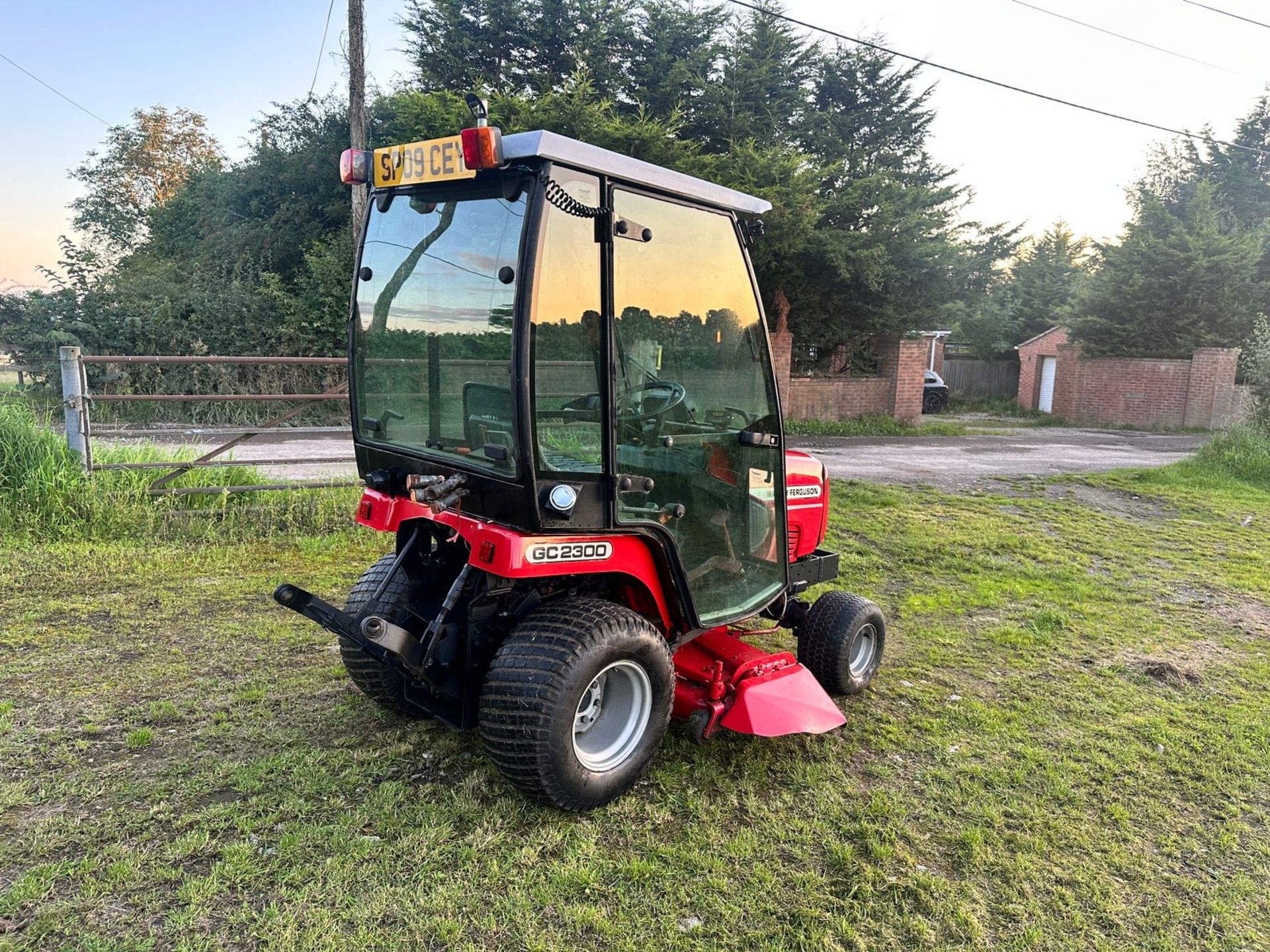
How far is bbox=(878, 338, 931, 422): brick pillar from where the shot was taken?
17.5 metres

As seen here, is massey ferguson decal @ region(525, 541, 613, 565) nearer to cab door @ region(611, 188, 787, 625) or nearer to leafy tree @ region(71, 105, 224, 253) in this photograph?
cab door @ region(611, 188, 787, 625)

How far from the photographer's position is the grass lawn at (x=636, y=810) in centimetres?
246

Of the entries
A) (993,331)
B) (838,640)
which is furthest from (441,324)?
(993,331)

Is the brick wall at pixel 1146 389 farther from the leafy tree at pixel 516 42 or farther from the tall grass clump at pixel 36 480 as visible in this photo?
the tall grass clump at pixel 36 480

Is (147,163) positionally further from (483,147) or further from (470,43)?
(483,147)

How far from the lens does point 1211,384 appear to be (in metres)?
19.1

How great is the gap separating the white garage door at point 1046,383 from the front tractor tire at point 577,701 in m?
23.4

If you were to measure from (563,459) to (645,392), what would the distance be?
48 centimetres

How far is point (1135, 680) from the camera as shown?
177 inches

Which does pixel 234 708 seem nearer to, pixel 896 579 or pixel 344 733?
pixel 344 733

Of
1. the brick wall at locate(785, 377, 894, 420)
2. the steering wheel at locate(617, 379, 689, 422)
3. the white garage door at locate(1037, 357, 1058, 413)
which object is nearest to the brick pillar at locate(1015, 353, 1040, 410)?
the white garage door at locate(1037, 357, 1058, 413)

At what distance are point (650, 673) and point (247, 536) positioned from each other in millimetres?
4658

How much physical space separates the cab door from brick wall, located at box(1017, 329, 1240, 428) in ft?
62.4

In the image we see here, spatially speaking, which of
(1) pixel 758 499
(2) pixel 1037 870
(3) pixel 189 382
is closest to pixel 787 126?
(3) pixel 189 382
